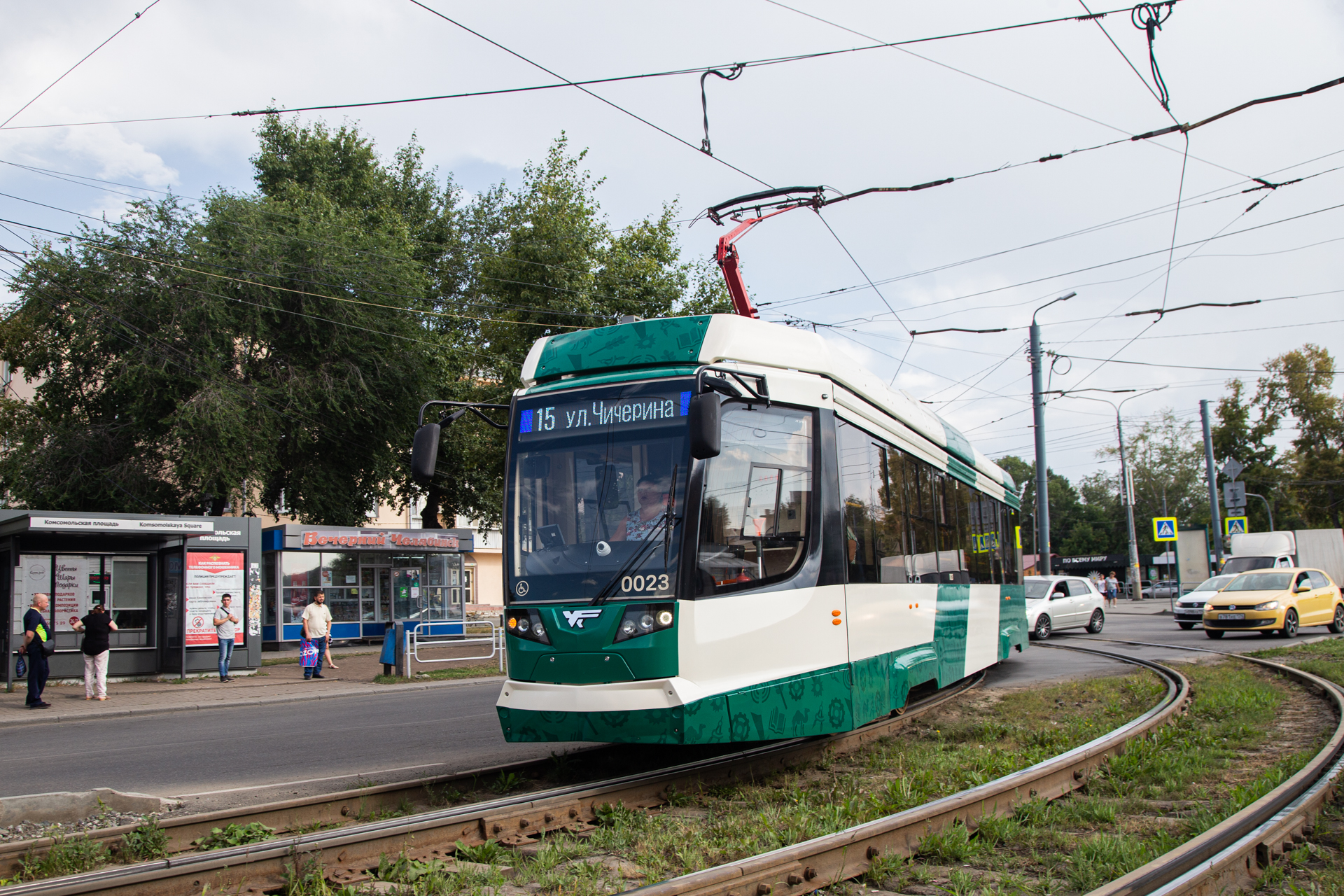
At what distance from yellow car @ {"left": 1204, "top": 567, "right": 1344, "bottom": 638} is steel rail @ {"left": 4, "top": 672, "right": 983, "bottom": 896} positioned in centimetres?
1674

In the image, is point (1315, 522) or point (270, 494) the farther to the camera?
point (1315, 522)

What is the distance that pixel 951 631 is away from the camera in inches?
415

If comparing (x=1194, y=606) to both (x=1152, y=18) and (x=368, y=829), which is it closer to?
(x=1152, y=18)

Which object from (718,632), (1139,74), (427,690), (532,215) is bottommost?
(427,690)

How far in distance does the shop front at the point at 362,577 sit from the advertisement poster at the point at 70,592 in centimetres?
811

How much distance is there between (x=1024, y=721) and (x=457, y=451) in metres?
23.3

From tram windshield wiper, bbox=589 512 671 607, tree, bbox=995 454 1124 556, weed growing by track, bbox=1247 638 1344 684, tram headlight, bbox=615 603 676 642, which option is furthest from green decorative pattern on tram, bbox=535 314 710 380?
tree, bbox=995 454 1124 556

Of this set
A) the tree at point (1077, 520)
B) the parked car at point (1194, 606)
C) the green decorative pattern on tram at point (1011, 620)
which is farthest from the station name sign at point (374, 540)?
the tree at point (1077, 520)

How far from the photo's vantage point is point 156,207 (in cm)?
2808

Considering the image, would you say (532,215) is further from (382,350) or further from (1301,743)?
(1301,743)

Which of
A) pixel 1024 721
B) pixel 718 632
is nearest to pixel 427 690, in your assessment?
pixel 1024 721

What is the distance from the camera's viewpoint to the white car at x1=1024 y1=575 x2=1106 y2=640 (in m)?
22.3

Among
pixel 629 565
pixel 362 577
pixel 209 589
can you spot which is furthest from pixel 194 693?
pixel 629 565

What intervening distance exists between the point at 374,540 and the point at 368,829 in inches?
959
